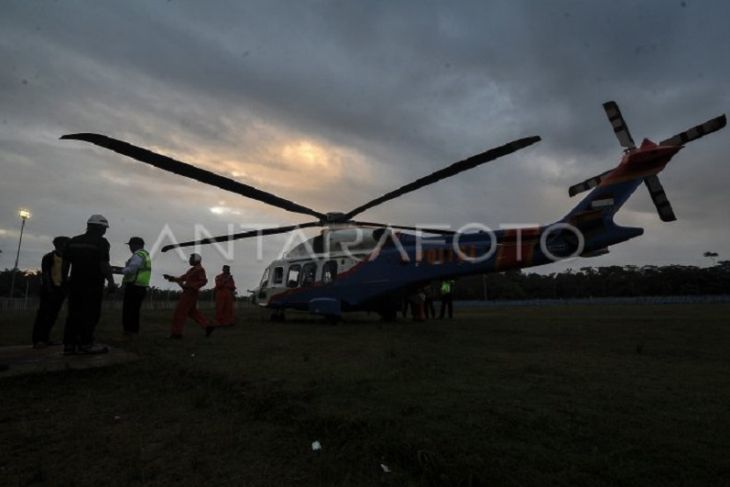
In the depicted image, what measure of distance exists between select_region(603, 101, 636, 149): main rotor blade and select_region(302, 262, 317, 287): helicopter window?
8.76 metres

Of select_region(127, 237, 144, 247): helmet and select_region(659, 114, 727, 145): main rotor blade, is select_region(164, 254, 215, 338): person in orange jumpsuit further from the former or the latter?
select_region(659, 114, 727, 145): main rotor blade

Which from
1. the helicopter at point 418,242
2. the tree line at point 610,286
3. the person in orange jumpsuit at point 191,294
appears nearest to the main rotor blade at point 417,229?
the helicopter at point 418,242

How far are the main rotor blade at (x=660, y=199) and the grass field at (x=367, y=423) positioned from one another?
514 centimetres

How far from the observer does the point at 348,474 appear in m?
2.10

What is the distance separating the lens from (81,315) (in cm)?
526

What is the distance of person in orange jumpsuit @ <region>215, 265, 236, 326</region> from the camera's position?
10.7 metres

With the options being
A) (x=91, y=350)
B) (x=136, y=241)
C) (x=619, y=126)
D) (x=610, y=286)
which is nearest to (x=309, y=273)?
(x=136, y=241)

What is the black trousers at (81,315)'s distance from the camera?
16.9 ft

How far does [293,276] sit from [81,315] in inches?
340

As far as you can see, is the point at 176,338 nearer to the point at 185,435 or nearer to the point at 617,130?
the point at 185,435

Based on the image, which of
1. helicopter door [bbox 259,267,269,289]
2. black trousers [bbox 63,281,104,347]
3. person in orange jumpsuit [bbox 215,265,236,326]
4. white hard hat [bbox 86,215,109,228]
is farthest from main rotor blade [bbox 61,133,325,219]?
helicopter door [bbox 259,267,269,289]

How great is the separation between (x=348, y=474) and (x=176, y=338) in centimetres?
630

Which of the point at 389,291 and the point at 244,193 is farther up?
the point at 244,193

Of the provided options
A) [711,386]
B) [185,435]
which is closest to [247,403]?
[185,435]
